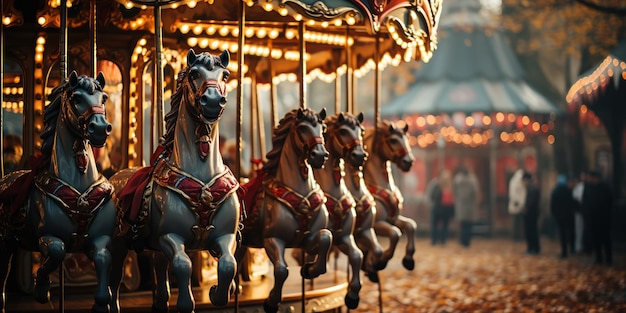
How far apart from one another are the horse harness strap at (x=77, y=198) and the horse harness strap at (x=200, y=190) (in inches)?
22.0

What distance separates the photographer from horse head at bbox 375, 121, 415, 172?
12.2 m

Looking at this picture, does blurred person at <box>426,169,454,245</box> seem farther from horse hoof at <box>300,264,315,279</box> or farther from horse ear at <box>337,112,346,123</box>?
horse hoof at <box>300,264,315,279</box>

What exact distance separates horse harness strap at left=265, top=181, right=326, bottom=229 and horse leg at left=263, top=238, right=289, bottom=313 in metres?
0.30

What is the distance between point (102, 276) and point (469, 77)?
26.5 meters

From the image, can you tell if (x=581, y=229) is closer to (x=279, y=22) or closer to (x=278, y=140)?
(x=279, y=22)

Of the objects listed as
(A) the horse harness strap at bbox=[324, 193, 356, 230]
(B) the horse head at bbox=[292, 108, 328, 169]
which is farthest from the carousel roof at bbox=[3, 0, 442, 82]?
(A) the horse harness strap at bbox=[324, 193, 356, 230]

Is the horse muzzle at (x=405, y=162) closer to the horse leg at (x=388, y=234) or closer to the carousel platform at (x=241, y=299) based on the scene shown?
the horse leg at (x=388, y=234)

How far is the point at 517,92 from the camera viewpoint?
32.8m

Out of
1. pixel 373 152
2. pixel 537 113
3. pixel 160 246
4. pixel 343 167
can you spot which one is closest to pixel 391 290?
pixel 373 152

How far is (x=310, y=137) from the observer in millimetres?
9688

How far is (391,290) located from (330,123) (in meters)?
9.00

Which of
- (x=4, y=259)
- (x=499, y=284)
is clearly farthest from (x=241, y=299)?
(x=499, y=284)

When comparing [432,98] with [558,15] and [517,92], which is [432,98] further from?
[558,15]

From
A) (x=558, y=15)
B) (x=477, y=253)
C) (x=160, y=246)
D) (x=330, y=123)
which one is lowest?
(x=477, y=253)
